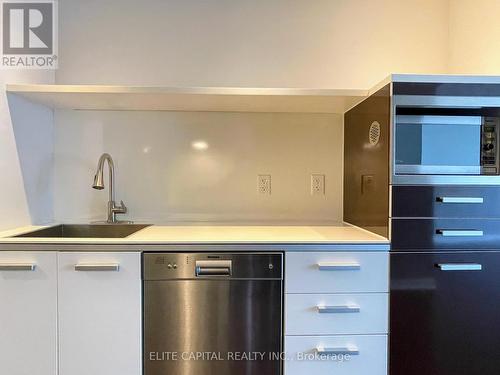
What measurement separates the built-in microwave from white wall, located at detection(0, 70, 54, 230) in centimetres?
182

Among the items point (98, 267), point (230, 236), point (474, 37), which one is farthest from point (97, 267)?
point (474, 37)

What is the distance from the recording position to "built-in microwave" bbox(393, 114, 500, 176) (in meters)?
1.42

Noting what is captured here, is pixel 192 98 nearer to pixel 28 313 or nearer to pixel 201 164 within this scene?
pixel 201 164

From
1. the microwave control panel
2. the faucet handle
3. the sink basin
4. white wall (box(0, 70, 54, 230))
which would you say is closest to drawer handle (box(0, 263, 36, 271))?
white wall (box(0, 70, 54, 230))

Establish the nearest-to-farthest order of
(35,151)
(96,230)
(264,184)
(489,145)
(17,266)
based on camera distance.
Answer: (17,266), (489,145), (35,151), (96,230), (264,184)

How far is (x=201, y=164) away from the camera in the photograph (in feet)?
6.36

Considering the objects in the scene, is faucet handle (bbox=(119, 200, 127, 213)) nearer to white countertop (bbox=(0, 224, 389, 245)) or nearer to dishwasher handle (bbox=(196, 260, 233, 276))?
white countertop (bbox=(0, 224, 389, 245))

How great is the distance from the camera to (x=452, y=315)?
138 cm

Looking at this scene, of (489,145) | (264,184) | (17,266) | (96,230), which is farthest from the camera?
(264,184)

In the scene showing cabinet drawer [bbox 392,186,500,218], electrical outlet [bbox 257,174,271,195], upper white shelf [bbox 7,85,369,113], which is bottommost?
cabinet drawer [bbox 392,186,500,218]

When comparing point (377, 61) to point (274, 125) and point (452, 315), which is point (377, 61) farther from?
point (452, 315)

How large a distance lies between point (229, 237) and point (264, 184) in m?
0.60

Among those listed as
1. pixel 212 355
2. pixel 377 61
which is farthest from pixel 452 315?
pixel 377 61

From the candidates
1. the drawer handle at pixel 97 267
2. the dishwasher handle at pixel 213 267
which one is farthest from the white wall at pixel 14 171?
the dishwasher handle at pixel 213 267
